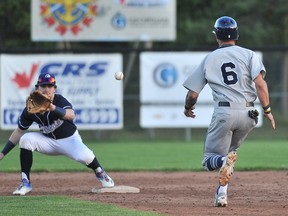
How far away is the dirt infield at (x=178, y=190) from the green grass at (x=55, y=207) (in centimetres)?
32

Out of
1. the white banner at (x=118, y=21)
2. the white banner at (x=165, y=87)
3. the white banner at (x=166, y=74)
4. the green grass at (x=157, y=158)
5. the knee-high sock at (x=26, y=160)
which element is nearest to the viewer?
the knee-high sock at (x=26, y=160)

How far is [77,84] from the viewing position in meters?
19.8

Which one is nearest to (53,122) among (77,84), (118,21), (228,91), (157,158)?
(228,91)

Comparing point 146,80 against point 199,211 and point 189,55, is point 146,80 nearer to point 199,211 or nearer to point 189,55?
point 189,55

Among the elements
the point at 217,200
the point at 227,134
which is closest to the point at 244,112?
the point at 227,134

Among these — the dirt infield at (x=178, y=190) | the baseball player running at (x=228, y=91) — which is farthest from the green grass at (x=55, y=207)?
the baseball player running at (x=228, y=91)

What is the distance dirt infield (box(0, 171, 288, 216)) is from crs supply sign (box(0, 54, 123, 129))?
6863 millimetres

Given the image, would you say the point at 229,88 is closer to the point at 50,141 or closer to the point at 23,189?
the point at 50,141

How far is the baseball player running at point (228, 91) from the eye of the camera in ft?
27.8

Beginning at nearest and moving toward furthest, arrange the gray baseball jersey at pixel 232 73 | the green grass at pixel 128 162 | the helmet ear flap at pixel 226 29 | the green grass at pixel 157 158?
the green grass at pixel 128 162
the gray baseball jersey at pixel 232 73
the helmet ear flap at pixel 226 29
the green grass at pixel 157 158

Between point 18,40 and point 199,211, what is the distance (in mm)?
22196

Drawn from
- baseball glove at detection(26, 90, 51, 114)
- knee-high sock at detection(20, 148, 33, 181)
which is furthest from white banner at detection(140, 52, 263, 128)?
baseball glove at detection(26, 90, 51, 114)

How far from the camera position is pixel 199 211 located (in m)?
8.15

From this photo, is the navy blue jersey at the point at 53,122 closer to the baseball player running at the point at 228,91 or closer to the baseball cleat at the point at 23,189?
the baseball cleat at the point at 23,189
